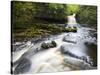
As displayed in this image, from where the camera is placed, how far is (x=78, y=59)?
2264mm

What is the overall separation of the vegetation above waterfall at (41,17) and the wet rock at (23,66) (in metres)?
0.26

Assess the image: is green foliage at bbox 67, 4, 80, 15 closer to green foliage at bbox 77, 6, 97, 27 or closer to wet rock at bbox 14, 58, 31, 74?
green foliage at bbox 77, 6, 97, 27

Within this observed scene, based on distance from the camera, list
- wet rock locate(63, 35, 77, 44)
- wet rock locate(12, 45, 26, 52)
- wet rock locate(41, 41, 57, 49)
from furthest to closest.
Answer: wet rock locate(63, 35, 77, 44)
wet rock locate(41, 41, 57, 49)
wet rock locate(12, 45, 26, 52)

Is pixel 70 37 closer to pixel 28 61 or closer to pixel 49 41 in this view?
pixel 49 41

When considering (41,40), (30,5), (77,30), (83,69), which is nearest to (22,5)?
(30,5)

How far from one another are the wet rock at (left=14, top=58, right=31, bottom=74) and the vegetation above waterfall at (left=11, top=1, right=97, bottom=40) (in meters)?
0.26

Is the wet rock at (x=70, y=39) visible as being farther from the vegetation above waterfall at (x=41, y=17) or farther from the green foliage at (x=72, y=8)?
the green foliage at (x=72, y=8)

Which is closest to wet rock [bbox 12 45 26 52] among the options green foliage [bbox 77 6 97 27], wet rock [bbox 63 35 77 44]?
wet rock [bbox 63 35 77 44]

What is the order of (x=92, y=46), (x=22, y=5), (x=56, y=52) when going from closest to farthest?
(x=22, y=5) → (x=56, y=52) → (x=92, y=46)

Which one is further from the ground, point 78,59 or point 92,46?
point 92,46

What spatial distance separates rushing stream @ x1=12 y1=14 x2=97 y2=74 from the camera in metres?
2.03

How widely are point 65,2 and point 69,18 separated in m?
0.20

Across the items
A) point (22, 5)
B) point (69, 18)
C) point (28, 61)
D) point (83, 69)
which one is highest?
point (22, 5)

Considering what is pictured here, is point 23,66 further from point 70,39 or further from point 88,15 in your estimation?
point 88,15
